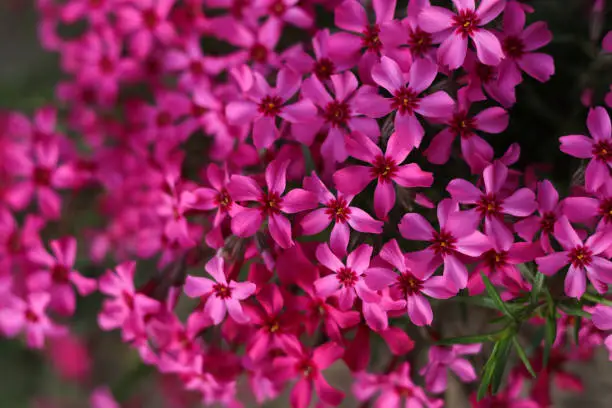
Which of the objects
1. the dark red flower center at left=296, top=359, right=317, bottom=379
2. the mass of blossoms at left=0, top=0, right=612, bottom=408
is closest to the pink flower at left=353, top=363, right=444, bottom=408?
the mass of blossoms at left=0, top=0, right=612, bottom=408

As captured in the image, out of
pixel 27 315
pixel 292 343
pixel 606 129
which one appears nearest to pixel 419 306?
pixel 292 343

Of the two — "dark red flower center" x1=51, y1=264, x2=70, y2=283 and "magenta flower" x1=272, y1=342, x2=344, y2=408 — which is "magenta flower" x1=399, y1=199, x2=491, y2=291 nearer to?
"magenta flower" x1=272, y1=342, x2=344, y2=408

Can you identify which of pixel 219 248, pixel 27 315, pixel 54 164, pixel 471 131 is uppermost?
pixel 471 131

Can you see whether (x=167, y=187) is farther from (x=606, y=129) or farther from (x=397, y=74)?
(x=606, y=129)

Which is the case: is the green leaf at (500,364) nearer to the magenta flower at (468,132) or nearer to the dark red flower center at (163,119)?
the magenta flower at (468,132)

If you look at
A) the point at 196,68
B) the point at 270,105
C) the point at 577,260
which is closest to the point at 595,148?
the point at 577,260

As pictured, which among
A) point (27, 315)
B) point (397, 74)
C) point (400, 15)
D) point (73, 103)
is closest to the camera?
point (397, 74)
